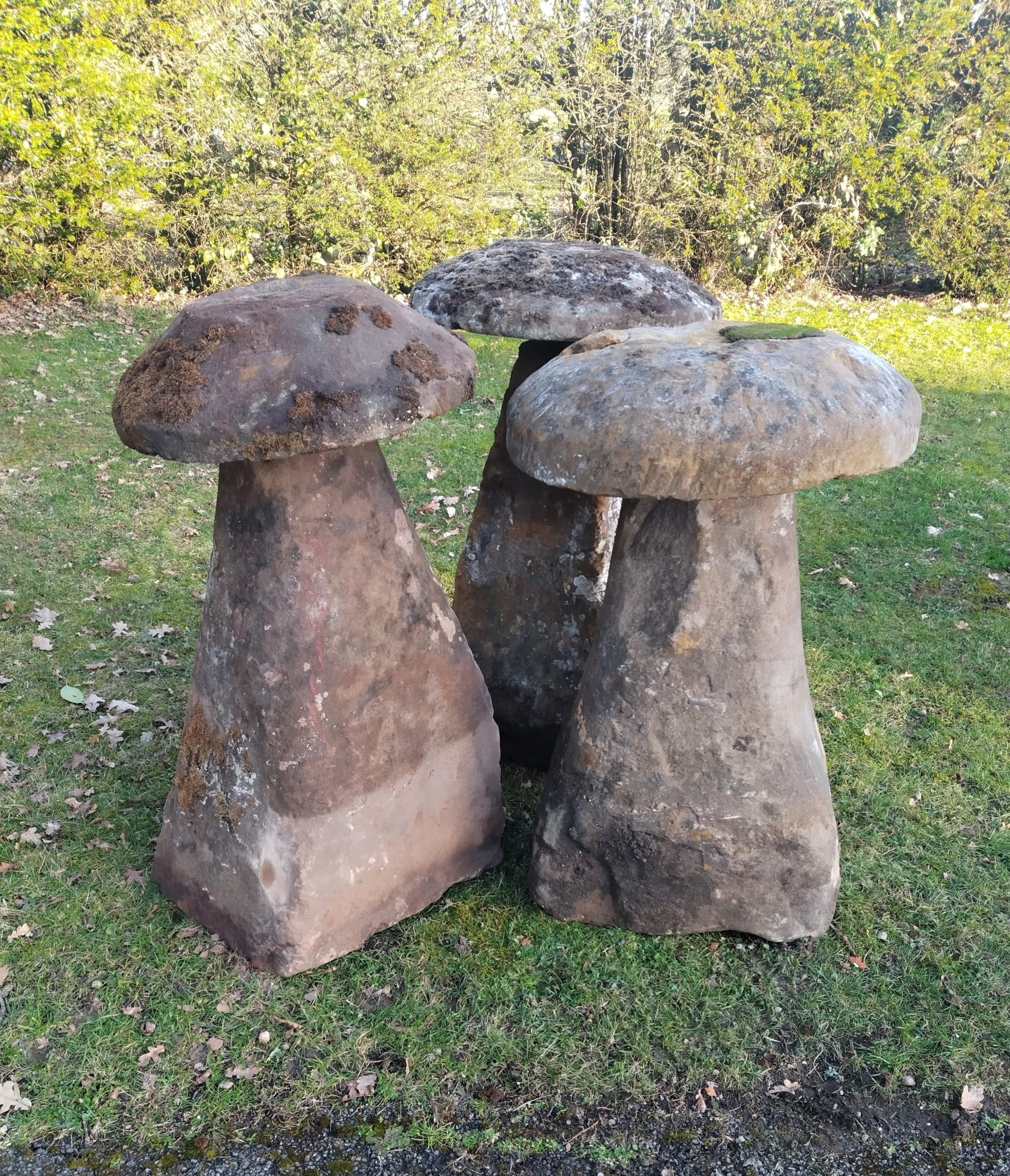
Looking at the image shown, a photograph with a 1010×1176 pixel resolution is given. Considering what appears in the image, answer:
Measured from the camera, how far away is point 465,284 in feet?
12.5

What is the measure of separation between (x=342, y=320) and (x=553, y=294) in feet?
3.60

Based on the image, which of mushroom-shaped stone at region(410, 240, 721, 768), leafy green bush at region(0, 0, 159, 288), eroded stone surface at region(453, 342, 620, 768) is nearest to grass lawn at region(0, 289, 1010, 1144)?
eroded stone surface at region(453, 342, 620, 768)

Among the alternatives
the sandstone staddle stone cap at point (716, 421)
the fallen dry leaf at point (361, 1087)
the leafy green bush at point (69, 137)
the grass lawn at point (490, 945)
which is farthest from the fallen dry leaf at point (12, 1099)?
the leafy green bush at point (69, 137)

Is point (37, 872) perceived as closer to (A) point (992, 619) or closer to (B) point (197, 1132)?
(B) point (197, 1132)

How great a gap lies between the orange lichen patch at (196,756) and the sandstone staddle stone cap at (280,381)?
3.64 ft

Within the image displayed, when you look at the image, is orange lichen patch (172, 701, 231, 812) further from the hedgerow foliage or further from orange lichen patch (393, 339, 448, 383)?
the hedgerow foliage

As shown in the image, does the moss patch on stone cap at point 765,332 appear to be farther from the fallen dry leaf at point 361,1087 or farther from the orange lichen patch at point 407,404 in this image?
the fallen dry leaf at point 361,1087

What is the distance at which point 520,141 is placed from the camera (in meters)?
12.5

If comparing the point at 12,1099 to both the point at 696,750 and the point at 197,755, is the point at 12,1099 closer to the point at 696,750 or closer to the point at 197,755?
the point at 197,755

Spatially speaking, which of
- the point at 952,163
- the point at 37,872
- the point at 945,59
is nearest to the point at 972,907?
the point at 37,872

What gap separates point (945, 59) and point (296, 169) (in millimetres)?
8768

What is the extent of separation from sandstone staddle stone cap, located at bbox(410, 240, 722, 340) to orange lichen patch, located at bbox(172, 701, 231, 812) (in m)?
1.76

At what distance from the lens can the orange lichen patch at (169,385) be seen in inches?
106

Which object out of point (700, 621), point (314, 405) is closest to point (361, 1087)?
point (700, 621)
